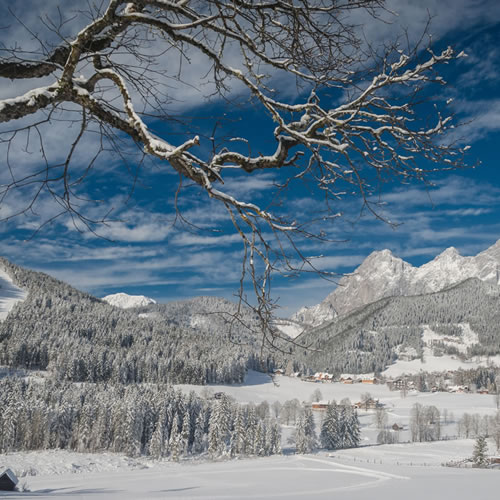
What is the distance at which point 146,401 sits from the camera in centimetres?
5228

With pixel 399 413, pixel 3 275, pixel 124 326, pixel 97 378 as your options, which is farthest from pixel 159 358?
pixel 3 275

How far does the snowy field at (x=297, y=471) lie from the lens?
5.00m

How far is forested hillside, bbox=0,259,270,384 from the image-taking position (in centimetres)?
8906

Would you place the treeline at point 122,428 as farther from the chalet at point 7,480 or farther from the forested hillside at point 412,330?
the forested hillside at point 412,330

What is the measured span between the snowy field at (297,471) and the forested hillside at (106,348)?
282 inches

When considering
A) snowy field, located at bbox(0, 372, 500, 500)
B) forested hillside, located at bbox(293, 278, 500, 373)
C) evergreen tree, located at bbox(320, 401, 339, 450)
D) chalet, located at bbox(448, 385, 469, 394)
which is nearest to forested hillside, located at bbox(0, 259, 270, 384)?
snowy field, located at bbox(0, 372, 500, 500)

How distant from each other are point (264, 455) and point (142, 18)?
168ft

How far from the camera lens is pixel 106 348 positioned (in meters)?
104

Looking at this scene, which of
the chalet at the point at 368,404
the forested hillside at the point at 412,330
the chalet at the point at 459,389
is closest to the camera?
the chalet at the point at 368,404

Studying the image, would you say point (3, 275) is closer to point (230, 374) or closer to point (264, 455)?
point (230, 374)

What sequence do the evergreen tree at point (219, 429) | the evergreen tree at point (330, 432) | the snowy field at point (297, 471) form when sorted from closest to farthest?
1. the snowy field at point (297, 471)
2. the evergreen tree at point (219, 429)
3. the evergreen tree at point (330, 432)

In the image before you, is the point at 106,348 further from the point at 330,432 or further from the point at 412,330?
the point at 412,330

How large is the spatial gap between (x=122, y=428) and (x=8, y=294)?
151 metres

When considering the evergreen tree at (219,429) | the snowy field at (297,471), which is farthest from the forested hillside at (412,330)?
the evergreen tree at (219,429)
